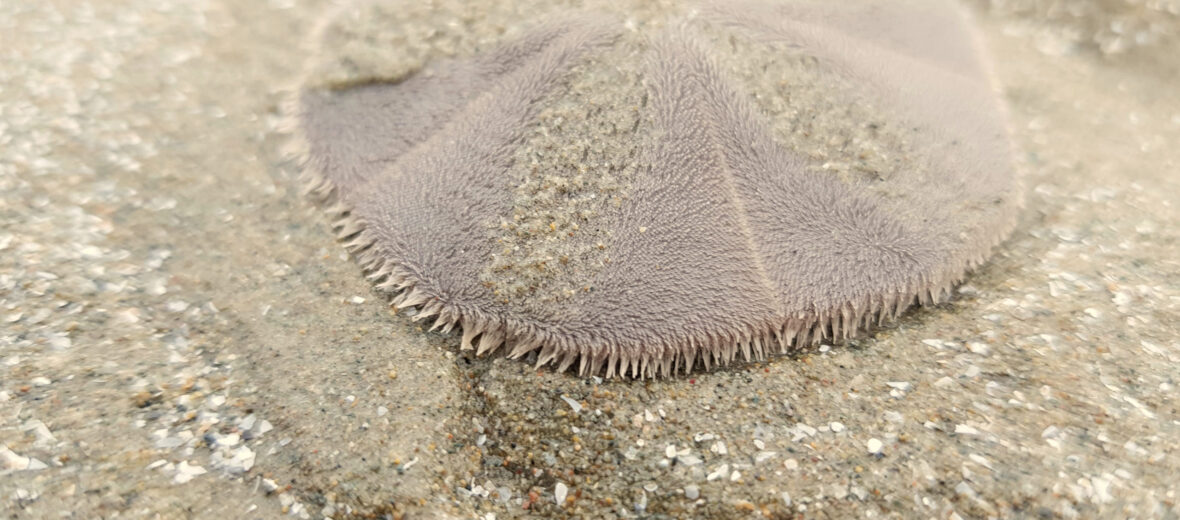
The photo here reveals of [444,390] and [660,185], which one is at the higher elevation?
[660,185]

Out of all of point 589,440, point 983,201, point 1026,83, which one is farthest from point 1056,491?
point 1026,83

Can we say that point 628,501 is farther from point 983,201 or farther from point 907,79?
point 907,79

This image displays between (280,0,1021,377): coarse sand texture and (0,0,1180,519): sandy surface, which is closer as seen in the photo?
(0,0,1180,519): sandy surface

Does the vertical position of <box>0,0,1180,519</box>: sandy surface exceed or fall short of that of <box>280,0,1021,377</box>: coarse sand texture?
it falls short
